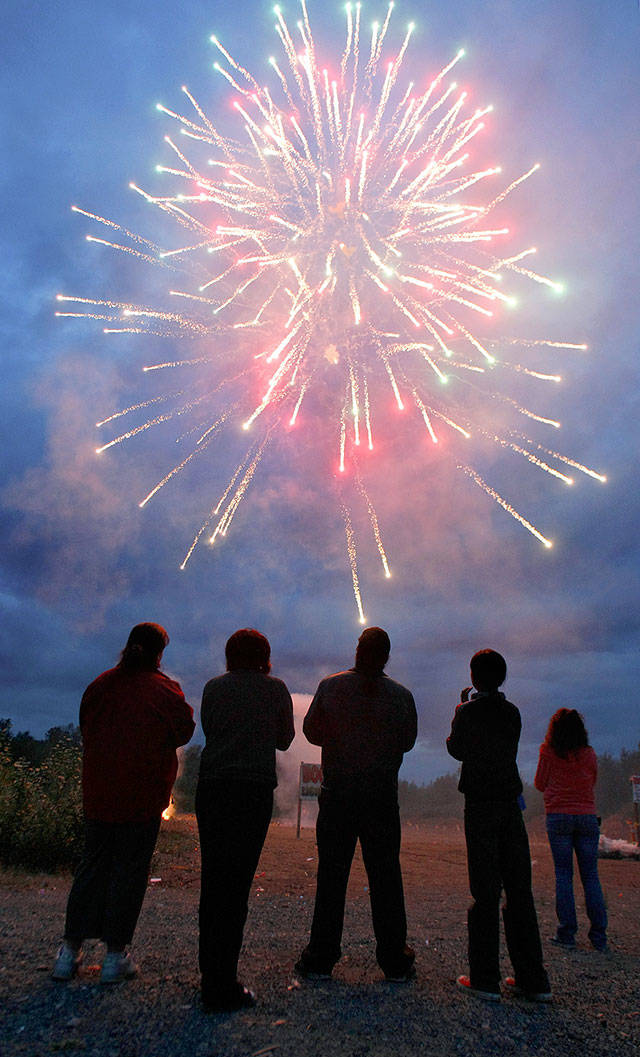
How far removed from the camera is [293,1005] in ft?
12.0

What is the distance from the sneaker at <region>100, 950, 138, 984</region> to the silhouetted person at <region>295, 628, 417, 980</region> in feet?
3.74

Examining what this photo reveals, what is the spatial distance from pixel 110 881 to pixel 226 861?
3.25ft

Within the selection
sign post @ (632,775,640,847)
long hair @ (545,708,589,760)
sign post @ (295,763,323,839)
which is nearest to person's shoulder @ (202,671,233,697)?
long hair @ (545,708,589,760)

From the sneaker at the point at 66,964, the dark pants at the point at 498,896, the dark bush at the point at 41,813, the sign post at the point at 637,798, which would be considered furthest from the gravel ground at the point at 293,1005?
the sign post at the point at 637,798

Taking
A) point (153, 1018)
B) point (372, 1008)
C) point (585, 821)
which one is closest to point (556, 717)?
point (585, 821)

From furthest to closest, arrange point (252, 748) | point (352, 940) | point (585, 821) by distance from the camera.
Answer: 1. point (585, 821)
2. point (352, 940)
3. point (252, 748)

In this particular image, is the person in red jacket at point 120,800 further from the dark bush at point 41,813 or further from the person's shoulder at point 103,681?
the dark bush at point 41,813

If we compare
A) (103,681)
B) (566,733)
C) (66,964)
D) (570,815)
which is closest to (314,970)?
(66,964)

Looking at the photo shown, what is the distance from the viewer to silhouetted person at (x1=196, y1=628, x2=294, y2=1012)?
3633 mm

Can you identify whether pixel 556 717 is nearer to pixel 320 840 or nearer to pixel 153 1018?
pixel 320 840

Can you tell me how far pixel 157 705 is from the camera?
4289 mm

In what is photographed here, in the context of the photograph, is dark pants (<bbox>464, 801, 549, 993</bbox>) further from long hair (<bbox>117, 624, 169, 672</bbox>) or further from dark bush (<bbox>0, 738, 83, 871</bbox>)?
dark bush (<bbox>0, 738, 83, 871</bbox>)

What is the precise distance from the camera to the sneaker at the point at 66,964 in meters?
3.92

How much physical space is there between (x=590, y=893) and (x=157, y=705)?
491cm
